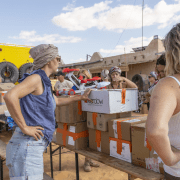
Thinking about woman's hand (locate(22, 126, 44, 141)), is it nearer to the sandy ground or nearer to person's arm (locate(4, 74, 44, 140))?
person's arm (locate(4, 74, 44, 140))

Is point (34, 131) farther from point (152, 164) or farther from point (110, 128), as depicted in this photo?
point (152, 164)

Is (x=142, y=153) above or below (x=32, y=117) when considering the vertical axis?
below

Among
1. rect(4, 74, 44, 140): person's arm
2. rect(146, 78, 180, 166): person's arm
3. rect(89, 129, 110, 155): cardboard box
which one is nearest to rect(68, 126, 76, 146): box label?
rect(89, 129, 110, 155): cardboard box

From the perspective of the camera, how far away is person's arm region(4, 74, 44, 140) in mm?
1180

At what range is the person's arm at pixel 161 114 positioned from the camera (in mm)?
619

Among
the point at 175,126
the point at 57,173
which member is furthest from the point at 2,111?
the point at 175,126

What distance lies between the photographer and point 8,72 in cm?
768

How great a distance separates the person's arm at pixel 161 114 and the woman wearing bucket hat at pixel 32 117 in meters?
0.89

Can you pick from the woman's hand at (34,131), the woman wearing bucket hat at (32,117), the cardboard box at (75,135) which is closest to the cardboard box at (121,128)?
the cardboard box at (75,135)

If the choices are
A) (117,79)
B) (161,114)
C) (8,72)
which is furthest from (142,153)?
(8,72)

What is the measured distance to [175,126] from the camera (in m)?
0.76

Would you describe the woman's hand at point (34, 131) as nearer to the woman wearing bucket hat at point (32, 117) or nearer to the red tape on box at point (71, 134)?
the woman wearing bucket hat at point (32, 117)

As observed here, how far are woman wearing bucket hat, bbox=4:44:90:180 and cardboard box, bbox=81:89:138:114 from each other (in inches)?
25.3

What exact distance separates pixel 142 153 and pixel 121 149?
0.25 m
